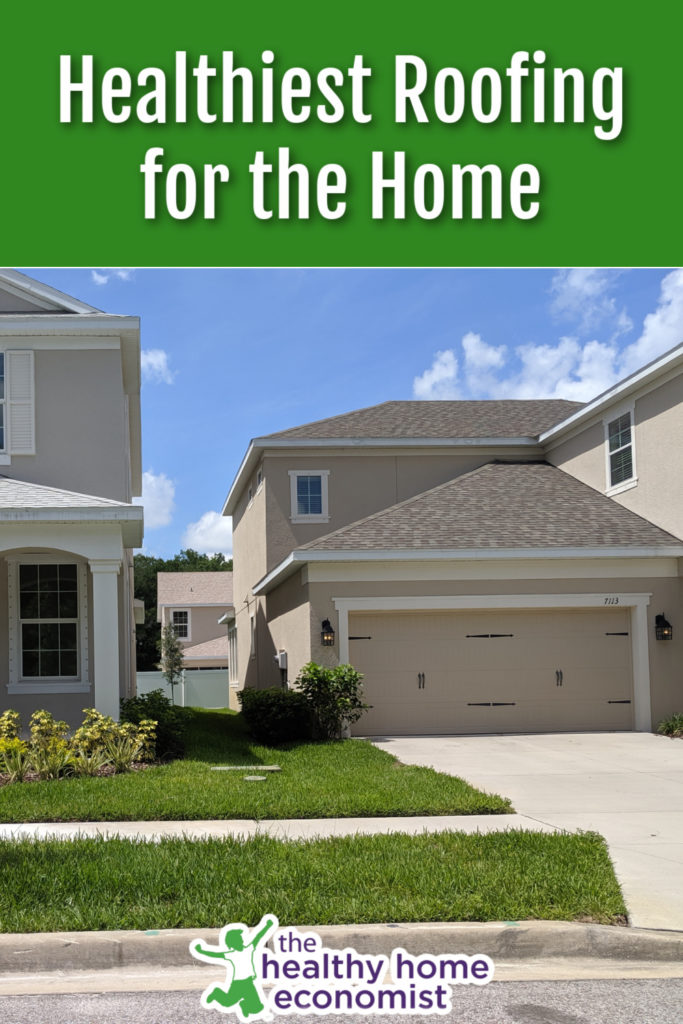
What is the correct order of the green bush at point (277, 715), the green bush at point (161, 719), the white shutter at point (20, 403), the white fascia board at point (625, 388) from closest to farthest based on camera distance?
the green bush at point (161, 719)
the white shutter at point (20, 403)
the green bush at point (277, 715)
the white fascia board at point (625, 388)

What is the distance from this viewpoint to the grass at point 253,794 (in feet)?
32.2

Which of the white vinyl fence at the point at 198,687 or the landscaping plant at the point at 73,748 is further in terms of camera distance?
the white vinyl fence at the point at 198,687

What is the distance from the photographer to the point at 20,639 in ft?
52.1

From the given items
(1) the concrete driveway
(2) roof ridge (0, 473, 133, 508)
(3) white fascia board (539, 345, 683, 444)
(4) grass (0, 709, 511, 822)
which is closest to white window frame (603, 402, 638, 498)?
(3) white fascia board (539, 345, 683, 444)

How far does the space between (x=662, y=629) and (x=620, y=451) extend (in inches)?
157

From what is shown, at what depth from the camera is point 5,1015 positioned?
5270mm

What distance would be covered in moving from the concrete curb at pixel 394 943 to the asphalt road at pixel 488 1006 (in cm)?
36

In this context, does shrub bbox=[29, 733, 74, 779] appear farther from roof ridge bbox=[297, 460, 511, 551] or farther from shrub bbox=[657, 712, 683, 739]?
shrub bbox=[657, 712, 683, 739]

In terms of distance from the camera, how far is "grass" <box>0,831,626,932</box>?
634 cm

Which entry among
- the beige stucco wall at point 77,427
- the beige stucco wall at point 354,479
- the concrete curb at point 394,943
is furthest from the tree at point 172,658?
the concrete curb at point 394,943

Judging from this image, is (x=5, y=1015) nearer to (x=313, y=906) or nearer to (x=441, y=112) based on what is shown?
(x=313, y=906)

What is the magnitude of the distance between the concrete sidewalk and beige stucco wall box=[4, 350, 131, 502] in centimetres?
787

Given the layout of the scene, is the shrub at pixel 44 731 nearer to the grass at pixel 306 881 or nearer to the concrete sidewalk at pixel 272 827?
the concrete sidewalk at pixel 272 827

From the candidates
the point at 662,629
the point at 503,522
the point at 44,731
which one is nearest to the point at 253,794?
the point at 44,731
